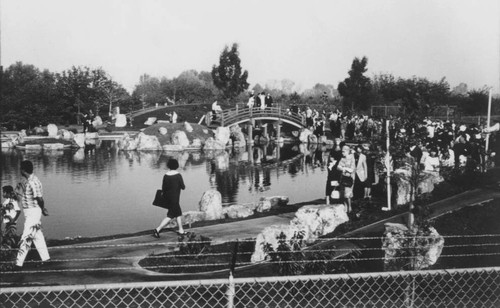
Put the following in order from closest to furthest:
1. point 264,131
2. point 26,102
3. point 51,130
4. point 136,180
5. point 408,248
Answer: point 408,248, point 136,180, point 51,130, point 26,102, point 264,131

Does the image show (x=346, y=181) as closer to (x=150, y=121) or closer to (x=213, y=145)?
(x=213, y=145)

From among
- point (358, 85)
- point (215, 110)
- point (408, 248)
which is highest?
point (358, 85)

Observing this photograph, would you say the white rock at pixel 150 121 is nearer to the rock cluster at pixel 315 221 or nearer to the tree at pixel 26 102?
the tree at pixel 26 102

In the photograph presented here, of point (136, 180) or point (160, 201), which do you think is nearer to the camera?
point (160, 201)

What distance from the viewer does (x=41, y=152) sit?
4328cm

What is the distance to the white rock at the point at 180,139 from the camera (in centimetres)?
4716

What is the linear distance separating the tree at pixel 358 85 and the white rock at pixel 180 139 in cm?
2253

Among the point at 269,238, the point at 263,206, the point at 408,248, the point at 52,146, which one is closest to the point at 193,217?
the point at 263,206

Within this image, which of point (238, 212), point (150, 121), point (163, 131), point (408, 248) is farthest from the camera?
point (150, 121)

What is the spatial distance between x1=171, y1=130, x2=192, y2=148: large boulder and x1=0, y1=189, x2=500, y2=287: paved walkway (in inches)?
1267

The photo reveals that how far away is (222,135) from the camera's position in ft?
158

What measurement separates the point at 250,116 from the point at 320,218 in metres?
38.0

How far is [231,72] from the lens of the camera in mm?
69125

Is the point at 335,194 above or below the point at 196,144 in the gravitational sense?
below
